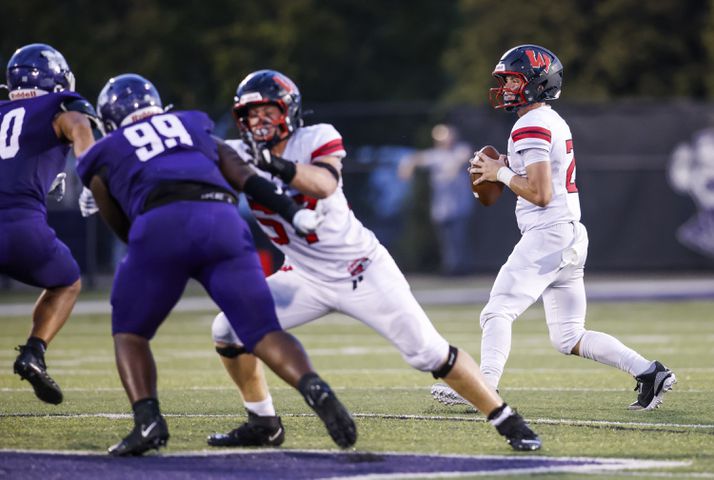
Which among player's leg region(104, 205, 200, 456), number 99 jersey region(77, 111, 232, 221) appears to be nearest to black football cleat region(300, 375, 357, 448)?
player's leg region(104, 205, 200, 456)

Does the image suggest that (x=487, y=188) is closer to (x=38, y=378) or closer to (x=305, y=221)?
Result: (x=305, y=221)

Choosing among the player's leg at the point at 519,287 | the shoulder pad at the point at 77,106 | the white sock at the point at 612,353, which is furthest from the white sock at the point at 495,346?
the shoulder pad at the point at 77,106

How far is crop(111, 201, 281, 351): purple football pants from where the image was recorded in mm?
5734

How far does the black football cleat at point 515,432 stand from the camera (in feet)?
19.4

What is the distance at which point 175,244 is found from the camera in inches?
225

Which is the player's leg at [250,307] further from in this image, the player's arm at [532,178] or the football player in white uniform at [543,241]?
the player's arm at [532,178]

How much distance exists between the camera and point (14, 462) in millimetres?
5715

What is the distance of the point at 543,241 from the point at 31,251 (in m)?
2.65

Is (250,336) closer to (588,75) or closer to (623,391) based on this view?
(623,391)

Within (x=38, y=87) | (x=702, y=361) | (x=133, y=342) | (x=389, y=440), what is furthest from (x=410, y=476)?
(x=702, y=361)

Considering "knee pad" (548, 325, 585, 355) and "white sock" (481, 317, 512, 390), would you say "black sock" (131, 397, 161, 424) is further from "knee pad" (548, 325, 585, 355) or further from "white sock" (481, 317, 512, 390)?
"knee pad" (548, 325, 585, 355)

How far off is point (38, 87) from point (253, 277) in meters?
2.34

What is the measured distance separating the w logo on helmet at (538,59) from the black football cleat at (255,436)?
256cm

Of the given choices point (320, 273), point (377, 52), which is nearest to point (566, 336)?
point (320, 273)
